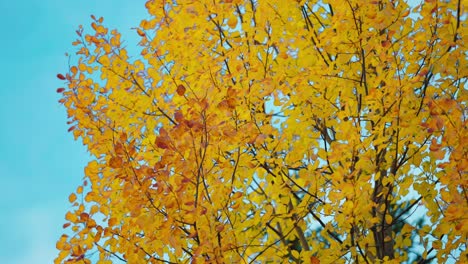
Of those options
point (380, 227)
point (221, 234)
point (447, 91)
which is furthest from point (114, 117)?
point (447, 91)

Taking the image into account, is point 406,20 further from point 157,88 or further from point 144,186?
point 144,186

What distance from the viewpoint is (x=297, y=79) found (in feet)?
13.3

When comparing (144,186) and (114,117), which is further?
(114,117)

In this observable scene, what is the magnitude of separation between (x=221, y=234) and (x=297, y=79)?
1208 millimetres

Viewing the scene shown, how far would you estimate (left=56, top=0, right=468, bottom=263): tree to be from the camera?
3.49 m

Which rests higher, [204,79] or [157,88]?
[157,88]

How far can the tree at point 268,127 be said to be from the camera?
3.49 metres

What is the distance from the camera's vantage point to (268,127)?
368cm

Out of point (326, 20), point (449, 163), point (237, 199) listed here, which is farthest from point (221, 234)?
point (326, 20)

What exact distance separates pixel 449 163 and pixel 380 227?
111 cm

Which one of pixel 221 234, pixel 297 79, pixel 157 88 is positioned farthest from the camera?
pixel 157 88

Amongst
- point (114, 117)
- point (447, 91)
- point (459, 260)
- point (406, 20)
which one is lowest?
point (459, 260)

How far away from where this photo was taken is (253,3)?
4.75m

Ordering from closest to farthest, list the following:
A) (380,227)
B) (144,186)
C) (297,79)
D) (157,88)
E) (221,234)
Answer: (144,186), (221,234), (297,79), (380,227), (157,88)
